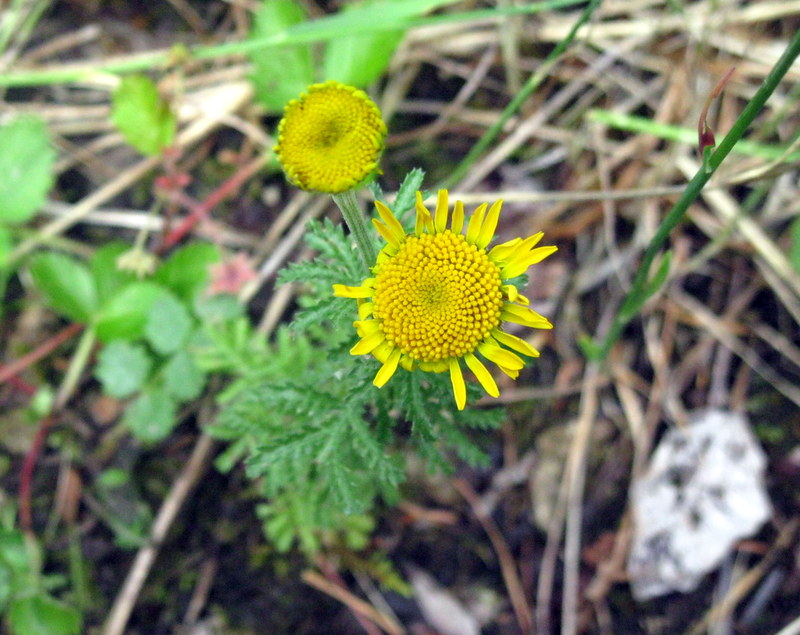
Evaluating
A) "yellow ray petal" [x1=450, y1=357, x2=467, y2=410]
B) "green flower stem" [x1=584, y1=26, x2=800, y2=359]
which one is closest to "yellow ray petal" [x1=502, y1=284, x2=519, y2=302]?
"yellow ray petal" [x1=450, y1=357, x2=467, y2=410]

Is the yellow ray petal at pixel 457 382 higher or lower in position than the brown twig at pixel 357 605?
higher

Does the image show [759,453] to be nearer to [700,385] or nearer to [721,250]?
[700,385]

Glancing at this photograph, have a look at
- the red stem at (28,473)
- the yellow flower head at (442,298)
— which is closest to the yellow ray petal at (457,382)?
the yellow flower head at (442,298)

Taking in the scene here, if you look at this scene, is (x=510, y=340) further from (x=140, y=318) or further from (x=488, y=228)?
(x=140, y=318)

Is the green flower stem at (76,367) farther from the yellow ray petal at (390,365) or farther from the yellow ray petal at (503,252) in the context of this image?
the yellow ray petal at (503,252)

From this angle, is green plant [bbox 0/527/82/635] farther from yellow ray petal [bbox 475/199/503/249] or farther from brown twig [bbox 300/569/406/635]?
yellow ray petal [bbox 475/199/503/249]

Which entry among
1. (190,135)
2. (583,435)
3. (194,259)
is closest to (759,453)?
(583,435)

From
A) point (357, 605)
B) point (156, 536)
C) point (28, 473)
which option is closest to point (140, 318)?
point (28, 473)
